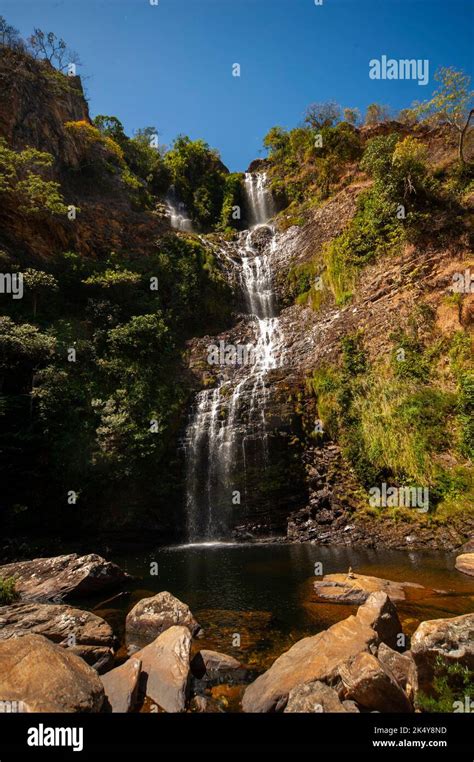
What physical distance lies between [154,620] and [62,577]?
4320 mm

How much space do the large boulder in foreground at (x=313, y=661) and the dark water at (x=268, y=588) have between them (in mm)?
932

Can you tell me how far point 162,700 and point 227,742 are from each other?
5.85 ft

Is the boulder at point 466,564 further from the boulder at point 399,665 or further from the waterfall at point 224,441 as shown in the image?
the waterfall at point 224,441

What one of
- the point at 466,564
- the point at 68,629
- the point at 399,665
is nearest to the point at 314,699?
the point at 399,665

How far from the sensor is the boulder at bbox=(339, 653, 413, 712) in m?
4.15

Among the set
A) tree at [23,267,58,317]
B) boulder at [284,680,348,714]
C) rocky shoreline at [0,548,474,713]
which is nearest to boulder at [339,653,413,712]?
rocky shoreline at [0,548,474,713]

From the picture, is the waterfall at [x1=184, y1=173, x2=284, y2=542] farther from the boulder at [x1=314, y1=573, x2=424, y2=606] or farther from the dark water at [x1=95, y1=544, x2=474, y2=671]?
the boulder at [x1=314, y1=573, x2=424, y2=606]

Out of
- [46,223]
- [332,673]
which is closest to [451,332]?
[332,673]

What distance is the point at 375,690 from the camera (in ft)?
13.7

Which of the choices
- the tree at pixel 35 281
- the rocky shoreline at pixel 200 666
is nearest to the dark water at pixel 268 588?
the rocky shoreline at pixel 200 666

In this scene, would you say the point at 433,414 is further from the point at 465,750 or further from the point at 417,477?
the point at 465,750

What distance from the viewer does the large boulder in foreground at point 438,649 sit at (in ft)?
14.1

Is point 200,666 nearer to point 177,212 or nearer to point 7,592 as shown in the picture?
point 7,592

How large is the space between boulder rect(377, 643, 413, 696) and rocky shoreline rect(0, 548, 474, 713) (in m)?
0.01
